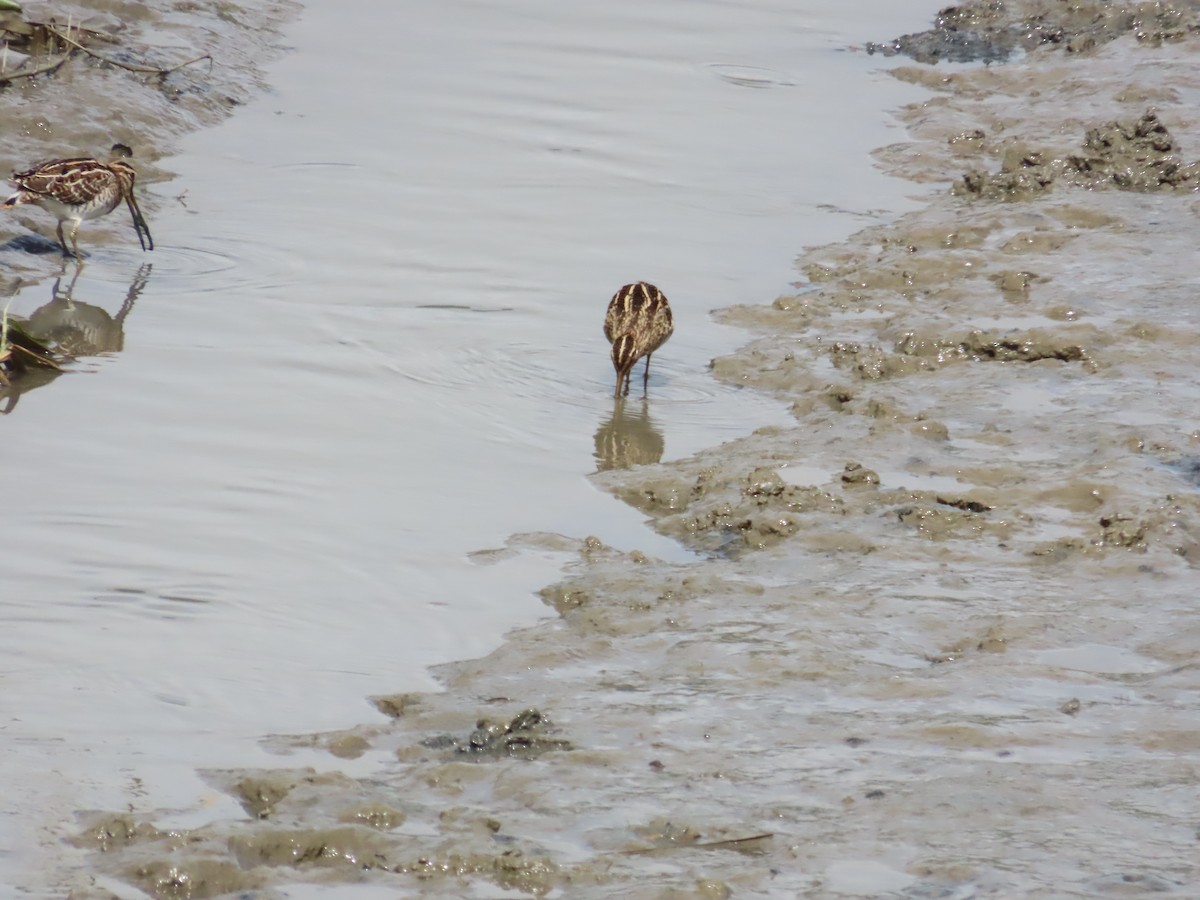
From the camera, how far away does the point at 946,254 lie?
10961 mm

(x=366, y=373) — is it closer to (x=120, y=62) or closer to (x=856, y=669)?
(x=856, y=669)

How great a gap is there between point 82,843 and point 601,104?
11.2m

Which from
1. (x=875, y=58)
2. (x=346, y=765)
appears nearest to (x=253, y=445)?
(x=346, y=765)

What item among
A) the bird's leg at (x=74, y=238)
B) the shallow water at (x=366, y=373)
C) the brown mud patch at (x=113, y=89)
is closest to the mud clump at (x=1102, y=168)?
the shallow water at (x=366, y=373)

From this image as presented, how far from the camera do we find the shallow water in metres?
5.44

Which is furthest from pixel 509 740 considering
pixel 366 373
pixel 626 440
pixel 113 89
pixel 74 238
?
pixel 113 89

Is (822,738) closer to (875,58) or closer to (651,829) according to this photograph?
(651,829)

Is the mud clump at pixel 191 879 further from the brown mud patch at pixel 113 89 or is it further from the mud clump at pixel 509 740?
the brown mud patch at pixel 113 89

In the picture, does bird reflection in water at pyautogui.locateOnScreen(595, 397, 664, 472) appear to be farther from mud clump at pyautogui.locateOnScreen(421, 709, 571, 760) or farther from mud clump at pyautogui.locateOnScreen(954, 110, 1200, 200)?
mud clump at pyautogui.locateOnScreen(954, 110, 1200, 200)

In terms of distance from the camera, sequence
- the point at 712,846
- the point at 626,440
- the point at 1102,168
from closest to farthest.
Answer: the point at 712,846, the point at 626,440, the point at 1102,168

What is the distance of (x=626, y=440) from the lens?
8281 millimetres

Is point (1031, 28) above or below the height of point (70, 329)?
above

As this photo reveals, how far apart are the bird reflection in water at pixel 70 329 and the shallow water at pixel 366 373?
8 cm

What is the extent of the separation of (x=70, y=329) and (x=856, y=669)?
5.61 metres
